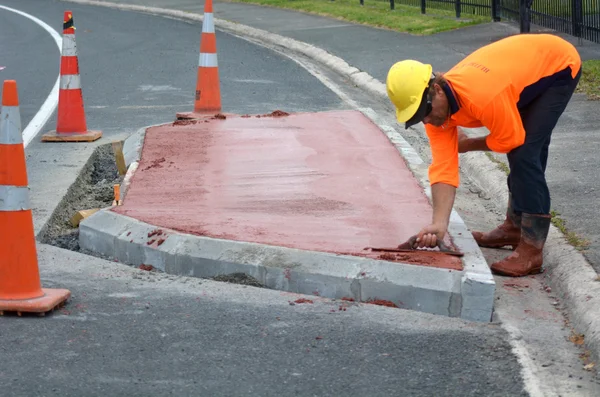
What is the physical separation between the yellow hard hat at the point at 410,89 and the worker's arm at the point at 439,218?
38 centimetres

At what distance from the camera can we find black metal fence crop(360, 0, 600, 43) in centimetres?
1406

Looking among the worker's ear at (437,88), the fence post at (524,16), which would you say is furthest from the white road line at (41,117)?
the fence post at (524,16)

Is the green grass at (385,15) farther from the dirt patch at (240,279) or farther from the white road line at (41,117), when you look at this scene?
the dirt patch at (240,279)

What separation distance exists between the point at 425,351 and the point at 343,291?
2.49 feet

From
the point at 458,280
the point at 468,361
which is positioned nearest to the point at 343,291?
the point at 458,280

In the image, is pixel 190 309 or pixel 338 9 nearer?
pixel 190 309

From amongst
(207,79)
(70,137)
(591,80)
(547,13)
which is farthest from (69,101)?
(547,13)

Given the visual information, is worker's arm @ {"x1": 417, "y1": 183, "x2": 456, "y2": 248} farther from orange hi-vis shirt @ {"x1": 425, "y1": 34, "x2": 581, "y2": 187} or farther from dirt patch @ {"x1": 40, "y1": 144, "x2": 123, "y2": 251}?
dirt patch @ {"x1": 40, "y1": 144, "x2": 123, "y2": 251}

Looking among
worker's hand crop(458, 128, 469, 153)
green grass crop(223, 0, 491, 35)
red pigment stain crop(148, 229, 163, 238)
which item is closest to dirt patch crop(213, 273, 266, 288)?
red pigment stain crop(148, 229, 163, 238)

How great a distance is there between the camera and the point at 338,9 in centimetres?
2148

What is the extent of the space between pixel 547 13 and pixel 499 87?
11.1m

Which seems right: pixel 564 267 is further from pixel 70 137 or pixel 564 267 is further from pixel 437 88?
pixel 70 137

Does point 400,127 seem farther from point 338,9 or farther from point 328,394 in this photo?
point 338,9

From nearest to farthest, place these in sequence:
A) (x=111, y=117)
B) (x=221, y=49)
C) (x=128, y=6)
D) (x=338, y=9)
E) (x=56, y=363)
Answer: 1. (x=56, y=363)
2. (x=111, y=117)
3. (x=221, y=49)
4. (x=338, y=9)
5. (x=128, y=6)
